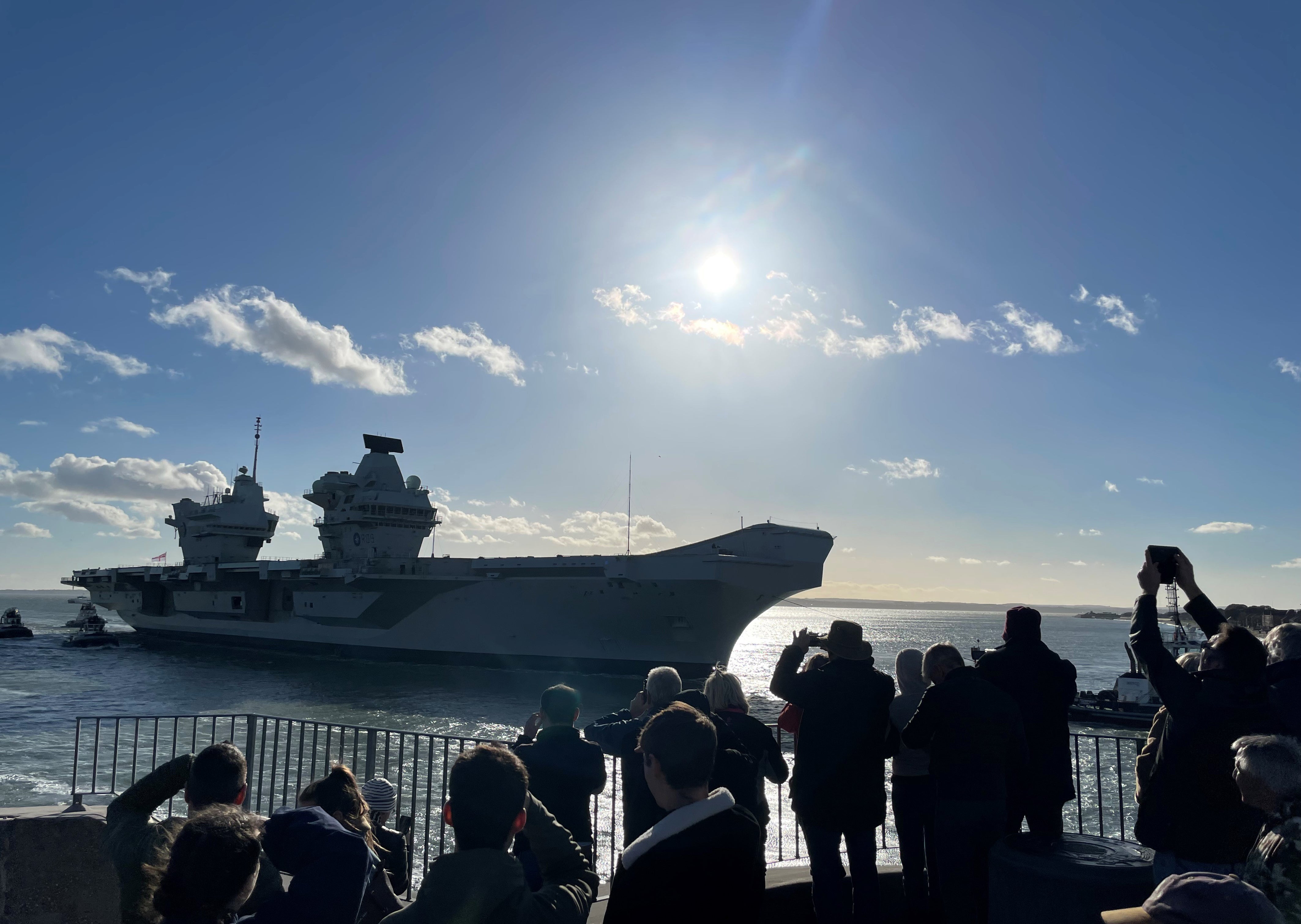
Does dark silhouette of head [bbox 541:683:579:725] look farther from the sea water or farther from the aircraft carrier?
the aircraft carrier

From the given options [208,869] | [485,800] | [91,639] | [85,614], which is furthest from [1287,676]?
[85,614]

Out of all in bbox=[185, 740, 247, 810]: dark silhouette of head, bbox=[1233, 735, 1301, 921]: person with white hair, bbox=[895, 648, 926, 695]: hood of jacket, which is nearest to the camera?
bbox=[1233, 735, 1301, 921]: person with white hair

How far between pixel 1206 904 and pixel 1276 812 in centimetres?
78

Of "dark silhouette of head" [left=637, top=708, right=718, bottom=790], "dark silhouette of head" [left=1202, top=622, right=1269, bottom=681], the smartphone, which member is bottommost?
"dark silhouette of head" [left=637, top=708, right=718, bottom=790]

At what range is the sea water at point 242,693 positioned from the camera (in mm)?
17594

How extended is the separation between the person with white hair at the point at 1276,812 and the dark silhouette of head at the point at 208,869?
2546mm

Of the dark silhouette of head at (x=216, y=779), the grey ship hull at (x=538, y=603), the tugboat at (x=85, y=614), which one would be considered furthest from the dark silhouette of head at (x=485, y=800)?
the tugboat at (x=85, y=614)

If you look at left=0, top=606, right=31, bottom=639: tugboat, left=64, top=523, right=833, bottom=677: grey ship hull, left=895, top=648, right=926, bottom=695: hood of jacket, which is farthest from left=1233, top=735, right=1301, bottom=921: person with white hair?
left=0, top=606, right=31, bottom=639: tugboat

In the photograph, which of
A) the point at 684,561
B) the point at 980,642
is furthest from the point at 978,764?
the point at 980,642

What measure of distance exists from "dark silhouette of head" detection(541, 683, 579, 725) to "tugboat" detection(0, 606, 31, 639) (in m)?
69.1

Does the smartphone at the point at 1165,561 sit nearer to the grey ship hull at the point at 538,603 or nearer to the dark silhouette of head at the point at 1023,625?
the dark silhouette of head at the point at 1023,625

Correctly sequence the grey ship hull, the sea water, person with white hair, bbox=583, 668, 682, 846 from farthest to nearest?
the grey ship hull
the sea water
person with white hair, bbox=583, 668, 682, 846

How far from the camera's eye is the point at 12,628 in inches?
2179

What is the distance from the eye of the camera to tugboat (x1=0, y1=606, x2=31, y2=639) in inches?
2164
